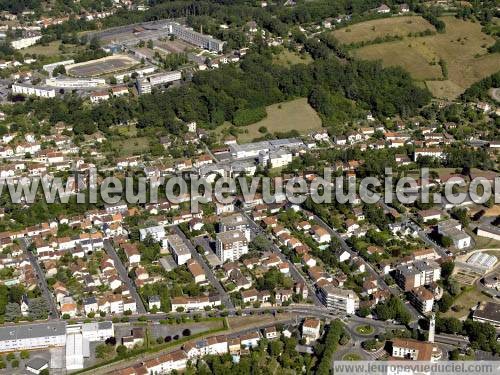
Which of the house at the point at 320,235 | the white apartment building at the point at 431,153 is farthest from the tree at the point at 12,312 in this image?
the white apartment building at the point at 431,153

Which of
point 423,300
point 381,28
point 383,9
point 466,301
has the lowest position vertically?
point 466,301

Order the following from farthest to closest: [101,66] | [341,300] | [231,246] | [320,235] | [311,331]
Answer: [101,66], [320,235], [231,246], [341,300], [311,331]

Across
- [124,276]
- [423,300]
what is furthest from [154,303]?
[423,300]

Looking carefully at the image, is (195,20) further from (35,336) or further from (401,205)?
(35,336)

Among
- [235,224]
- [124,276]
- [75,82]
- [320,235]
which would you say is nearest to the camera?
[124,276]

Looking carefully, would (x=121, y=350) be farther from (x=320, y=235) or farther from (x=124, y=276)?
(x=320, y=235)

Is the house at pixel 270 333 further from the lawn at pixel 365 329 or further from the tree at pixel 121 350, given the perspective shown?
the tree at pixel 121 350

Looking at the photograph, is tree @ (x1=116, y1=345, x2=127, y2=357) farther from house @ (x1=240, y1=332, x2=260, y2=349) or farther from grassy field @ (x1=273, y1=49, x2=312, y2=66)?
grassy field @ (x1=273, y1=49, x2=312, y2=66)

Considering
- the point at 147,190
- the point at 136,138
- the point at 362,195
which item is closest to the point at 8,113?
the point at 136,138
